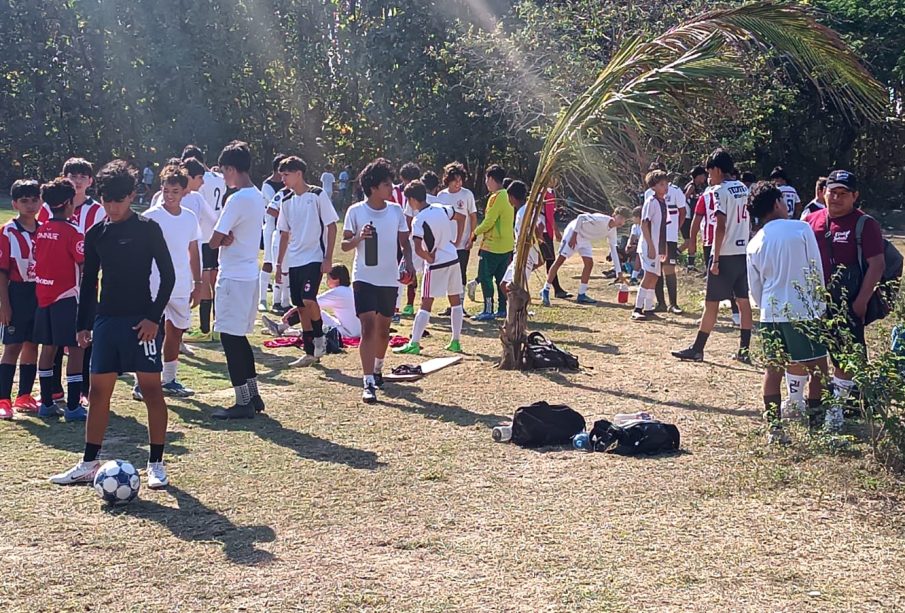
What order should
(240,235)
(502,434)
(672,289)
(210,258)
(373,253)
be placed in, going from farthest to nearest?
(672,289), (210,258), (373,253), (240,235), (502,434)

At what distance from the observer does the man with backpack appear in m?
6.88

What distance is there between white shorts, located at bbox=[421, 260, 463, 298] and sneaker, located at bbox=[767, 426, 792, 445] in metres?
4.71

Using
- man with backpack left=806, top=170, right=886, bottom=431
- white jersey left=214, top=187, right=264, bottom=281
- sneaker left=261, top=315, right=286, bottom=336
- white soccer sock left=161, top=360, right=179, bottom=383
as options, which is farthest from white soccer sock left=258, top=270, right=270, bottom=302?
man with backpack left=806, top=170, right=886, bottom=431

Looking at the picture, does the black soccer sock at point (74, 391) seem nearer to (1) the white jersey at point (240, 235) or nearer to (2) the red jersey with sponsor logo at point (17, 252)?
(2) the red jersey with sponsor logo at point (17, 252)

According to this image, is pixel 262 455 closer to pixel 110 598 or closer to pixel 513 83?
pixel 110 598

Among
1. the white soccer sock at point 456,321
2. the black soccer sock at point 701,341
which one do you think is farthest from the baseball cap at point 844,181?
the white soccer sock at point 456,321

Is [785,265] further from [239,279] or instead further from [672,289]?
[672,289]

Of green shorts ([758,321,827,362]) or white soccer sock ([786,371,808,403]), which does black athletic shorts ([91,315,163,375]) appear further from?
white soccer sock ([786,371,808,403])

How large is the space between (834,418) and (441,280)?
497 cm

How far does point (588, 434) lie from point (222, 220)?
335 cm

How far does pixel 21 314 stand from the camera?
785 cm

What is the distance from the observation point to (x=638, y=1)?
19.0 m

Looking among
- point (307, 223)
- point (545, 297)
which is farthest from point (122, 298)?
point (545, 297)

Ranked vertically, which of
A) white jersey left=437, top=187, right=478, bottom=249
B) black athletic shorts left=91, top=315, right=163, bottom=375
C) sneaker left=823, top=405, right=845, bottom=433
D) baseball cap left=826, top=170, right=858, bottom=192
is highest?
baseball cap left=826, top=170, right=858, bottom=192
